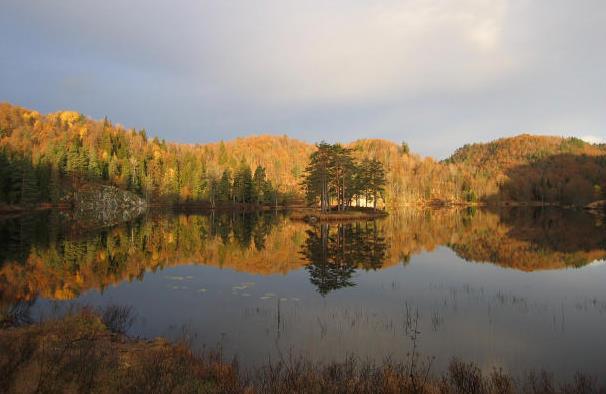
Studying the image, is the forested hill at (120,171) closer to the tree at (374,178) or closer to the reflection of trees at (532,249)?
the tree at (374,178)

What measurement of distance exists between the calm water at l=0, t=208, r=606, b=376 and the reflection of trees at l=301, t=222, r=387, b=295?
17 centimetres

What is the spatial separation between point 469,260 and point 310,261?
1378 centimetres

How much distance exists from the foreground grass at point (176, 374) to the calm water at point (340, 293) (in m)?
1.30

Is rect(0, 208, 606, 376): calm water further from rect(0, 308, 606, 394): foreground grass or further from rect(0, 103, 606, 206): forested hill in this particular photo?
rect(0, 103, 606, 206): forested hill

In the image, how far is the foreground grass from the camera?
7941 mm

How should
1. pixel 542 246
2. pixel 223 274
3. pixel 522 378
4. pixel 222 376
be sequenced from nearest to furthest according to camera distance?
pixel 222 376, pixel 522 378, pixel 223 274, pixel 542 246

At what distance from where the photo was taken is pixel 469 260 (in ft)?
107

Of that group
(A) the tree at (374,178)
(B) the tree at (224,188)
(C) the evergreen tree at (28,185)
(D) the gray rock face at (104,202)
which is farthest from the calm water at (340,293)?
(B) the tree at (224,188)

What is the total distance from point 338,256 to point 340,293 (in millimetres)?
11245

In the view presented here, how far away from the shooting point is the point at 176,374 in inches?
360

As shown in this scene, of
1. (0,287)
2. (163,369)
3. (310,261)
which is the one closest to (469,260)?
(310,261)

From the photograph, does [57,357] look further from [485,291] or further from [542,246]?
[542,246]

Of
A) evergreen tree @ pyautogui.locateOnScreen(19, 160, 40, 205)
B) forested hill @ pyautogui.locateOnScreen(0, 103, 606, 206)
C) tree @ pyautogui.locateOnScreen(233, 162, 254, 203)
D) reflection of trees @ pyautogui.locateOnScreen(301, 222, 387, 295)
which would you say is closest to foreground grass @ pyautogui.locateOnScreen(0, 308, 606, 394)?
reflection of trees @ pyautogui.locateOnScreen(301, 222, 387, 295)

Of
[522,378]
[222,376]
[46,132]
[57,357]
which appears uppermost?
[46,132]
